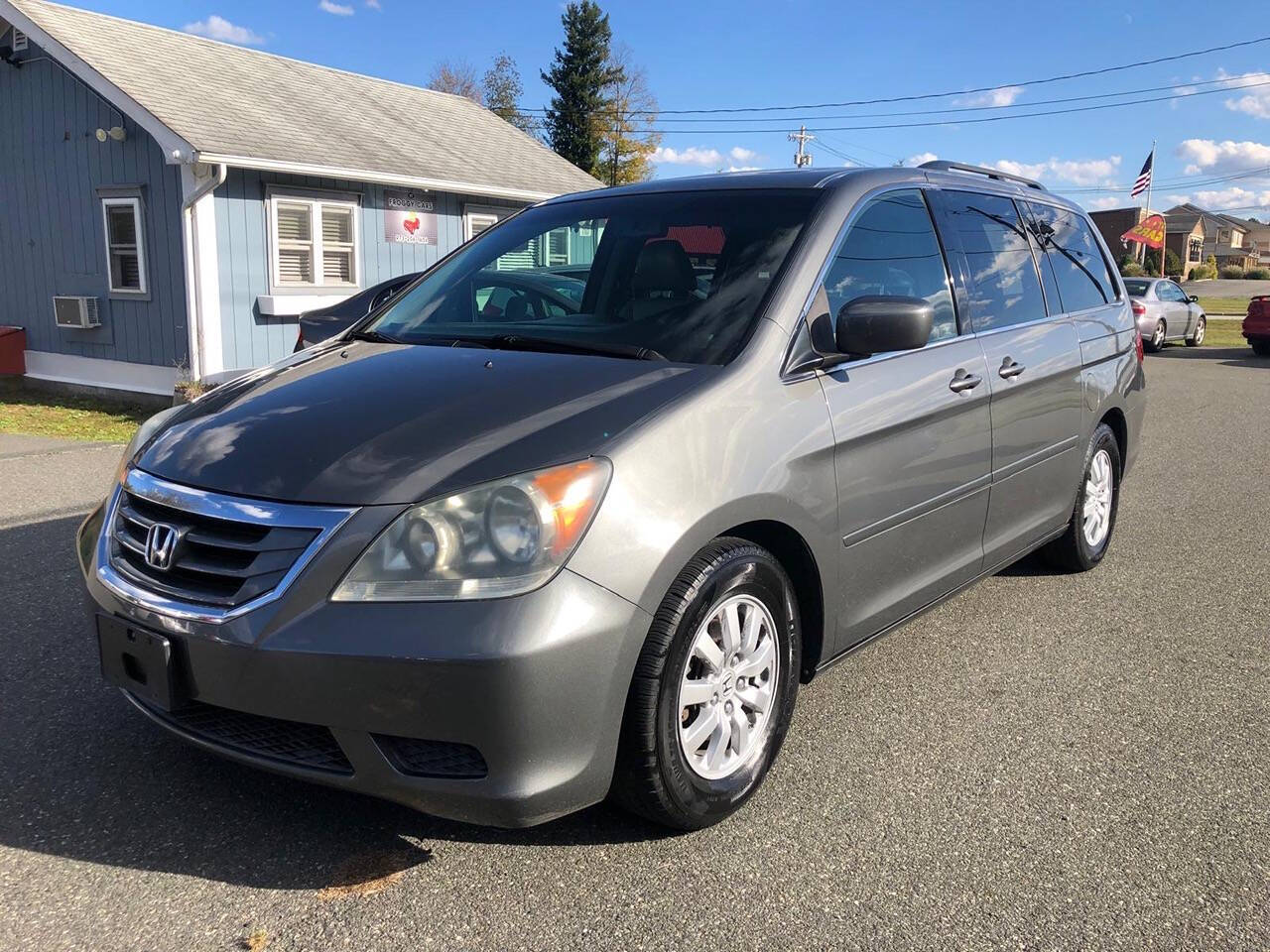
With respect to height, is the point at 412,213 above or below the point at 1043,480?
above

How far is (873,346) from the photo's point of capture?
3184mm

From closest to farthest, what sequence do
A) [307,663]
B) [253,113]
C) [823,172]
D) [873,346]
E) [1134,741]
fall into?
[307,663]
[873,346]
[1134,741]
[823,172]
[253,113]

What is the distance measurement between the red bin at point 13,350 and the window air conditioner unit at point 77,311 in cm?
145

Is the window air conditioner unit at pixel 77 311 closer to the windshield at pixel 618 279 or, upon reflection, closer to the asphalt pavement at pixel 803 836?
the asphalt pavement at pixel 803 836

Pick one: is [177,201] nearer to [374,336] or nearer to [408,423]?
[374,336]

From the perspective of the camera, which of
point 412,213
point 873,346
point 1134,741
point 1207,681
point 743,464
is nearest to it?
point 743,464

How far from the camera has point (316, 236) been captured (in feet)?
43.0

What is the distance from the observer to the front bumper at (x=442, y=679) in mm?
2324

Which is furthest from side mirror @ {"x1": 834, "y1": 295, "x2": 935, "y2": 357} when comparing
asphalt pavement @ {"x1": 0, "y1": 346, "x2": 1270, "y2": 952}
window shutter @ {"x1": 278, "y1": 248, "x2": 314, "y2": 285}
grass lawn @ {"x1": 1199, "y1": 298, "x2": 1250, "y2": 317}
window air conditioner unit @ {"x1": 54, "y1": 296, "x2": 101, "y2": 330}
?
grass lawn @ {"x1": 1199, "y1": 298, "x2": 1250, "y2": 317}

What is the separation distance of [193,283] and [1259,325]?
62.4 ft

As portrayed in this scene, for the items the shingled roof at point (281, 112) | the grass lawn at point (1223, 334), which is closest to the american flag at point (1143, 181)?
the grass lawn at point (1223, 334)

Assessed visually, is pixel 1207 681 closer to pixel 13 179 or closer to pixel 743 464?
pixel 743 464

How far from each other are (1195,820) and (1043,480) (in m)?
1.84

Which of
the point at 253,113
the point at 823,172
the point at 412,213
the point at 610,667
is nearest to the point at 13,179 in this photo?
the point at 253,113
